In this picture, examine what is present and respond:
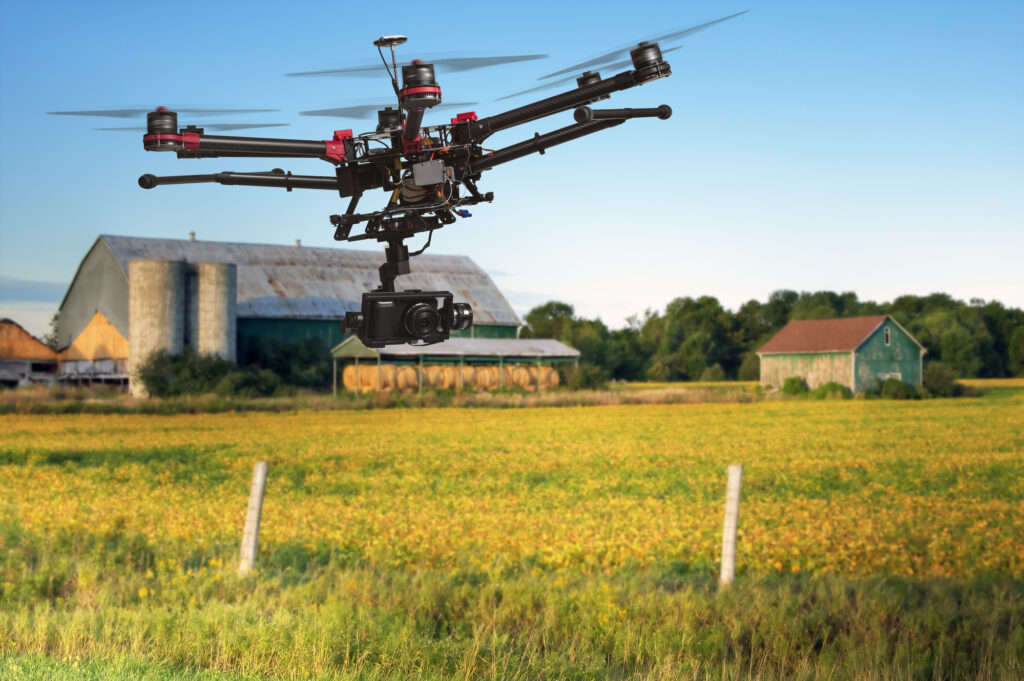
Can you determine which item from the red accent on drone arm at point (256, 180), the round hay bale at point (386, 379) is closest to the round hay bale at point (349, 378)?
the round hay bale at point (386, 379)

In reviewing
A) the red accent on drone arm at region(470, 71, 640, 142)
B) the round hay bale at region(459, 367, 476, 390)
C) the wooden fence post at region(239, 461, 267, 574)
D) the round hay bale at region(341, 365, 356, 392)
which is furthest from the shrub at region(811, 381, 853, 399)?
the red accent on drone arm at region(470, 71, 640, 142)

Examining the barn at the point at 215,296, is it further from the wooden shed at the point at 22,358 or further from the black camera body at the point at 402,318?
the black camera body at the point at 402,318

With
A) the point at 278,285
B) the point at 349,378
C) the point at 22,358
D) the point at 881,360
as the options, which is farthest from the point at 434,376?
the point at 881,360

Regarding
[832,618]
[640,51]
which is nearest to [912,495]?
[832,618]

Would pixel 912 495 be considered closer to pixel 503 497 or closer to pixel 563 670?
pixel 503 497

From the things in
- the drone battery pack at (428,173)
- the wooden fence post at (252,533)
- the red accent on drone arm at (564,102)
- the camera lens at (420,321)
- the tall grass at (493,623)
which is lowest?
the tall grass at (493,623)
